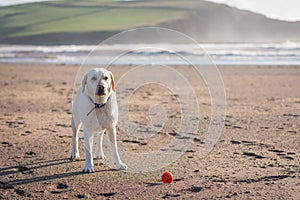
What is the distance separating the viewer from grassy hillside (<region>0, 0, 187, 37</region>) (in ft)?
242

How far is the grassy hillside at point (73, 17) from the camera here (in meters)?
73.6

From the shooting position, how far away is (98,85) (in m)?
7.01

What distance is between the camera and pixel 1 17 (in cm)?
7069

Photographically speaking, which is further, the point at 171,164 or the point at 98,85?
the point at 171,164

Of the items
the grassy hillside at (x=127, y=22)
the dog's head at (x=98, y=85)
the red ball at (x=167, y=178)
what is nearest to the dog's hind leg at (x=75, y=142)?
the dog's head at (x=98, y=85)

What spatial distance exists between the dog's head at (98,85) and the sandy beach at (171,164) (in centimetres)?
120

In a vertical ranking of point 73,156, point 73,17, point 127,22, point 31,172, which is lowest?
→ point 31,172

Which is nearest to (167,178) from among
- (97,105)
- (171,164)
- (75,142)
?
(171,164)

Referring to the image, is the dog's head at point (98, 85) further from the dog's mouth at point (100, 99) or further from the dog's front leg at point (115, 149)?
the dog's front leg at point (115, 149)

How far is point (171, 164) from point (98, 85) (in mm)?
1987

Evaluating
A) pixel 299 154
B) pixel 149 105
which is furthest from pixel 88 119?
pixel 149 105

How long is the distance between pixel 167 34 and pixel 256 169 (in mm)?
62524

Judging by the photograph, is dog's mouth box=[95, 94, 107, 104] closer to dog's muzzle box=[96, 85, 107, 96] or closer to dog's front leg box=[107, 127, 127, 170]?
dog's muzzle box=[96, 85, 107, 96]

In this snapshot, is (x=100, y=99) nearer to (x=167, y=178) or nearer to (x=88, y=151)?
(x=88, y=151)
